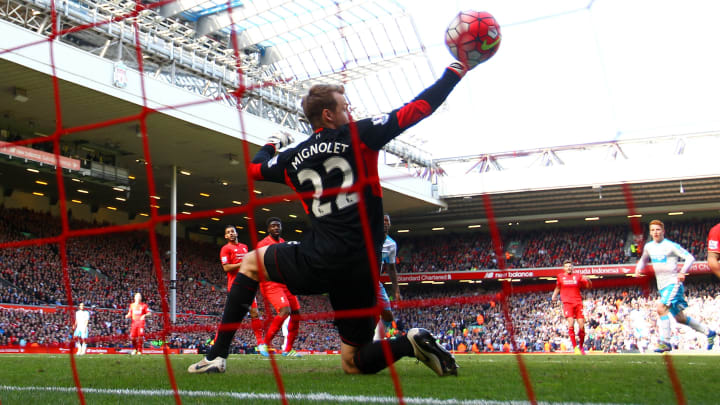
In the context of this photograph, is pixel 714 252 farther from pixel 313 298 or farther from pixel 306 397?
pixel 313 298

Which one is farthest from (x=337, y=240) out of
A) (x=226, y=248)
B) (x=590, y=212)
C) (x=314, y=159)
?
(x=590, y=212)

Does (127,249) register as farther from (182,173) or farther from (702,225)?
(702,225)

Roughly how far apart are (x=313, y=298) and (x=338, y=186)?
87.7 feet

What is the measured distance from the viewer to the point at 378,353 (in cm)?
390

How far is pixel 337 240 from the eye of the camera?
10.8ft

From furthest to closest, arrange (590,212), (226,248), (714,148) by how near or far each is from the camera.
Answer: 1. (590,212)
2. (714,148)
3. (226,248)

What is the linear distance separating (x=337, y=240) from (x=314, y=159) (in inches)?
17.2

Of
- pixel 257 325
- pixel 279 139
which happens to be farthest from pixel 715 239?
pixel 279 139

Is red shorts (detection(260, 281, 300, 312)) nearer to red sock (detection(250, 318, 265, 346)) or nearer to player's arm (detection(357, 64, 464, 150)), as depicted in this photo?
red sock (detection(250, 318, 265, 346))

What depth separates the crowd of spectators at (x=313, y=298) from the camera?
18500 millimetres

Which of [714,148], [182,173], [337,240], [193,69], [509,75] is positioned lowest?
[337,240]

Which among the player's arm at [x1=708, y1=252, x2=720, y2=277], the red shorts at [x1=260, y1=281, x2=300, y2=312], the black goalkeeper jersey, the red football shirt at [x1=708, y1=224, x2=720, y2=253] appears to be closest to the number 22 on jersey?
the black goalkeeper jersey

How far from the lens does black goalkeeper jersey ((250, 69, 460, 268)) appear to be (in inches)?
127

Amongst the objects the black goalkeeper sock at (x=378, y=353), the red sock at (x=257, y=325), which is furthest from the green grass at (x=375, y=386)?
the red sock at (x=257, y=325)
